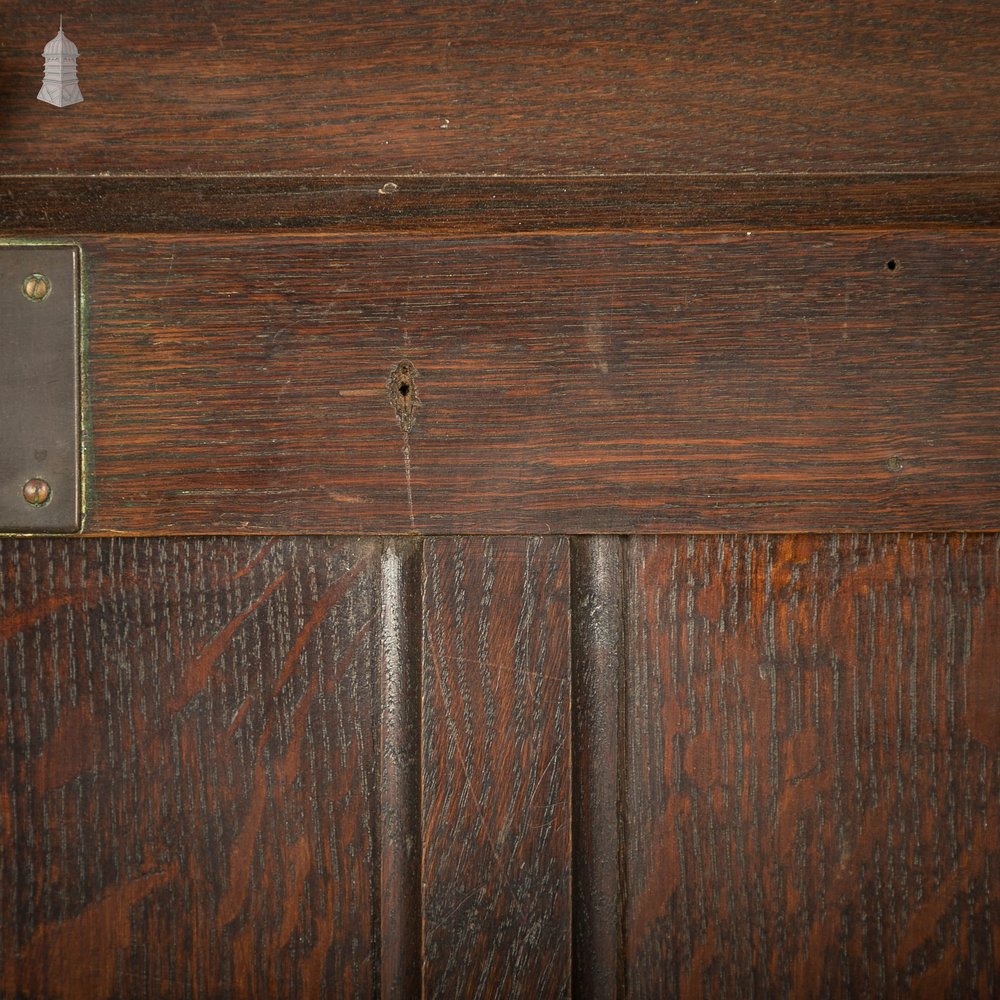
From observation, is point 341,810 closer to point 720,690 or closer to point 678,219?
point 720,690

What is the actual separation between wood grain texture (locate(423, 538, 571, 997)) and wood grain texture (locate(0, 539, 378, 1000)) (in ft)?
0.14

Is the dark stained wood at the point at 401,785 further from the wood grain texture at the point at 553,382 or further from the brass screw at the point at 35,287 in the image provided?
the brass screw at the point at 35,287

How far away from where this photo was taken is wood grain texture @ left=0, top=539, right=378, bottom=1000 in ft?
1.37

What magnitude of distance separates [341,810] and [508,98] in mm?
346

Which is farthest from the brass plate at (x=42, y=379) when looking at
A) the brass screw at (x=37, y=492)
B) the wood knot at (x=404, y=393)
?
the wood knot at (x=404, y=393)

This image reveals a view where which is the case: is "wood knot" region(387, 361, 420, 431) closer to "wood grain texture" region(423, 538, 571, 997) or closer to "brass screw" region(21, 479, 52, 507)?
"wood grain texture" region(423, 538, 571, 997)

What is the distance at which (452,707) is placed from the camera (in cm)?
41

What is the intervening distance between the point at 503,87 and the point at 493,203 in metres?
0.05

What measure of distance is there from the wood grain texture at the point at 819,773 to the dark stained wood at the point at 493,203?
15 cm

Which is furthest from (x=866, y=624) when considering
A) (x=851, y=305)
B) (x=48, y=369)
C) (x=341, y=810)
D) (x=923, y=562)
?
(x=48, y=369)

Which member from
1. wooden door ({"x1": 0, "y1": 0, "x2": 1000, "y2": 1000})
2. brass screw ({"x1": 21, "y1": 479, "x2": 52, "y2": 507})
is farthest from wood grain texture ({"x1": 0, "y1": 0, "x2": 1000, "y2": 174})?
brass screw ({"x1": 21, "y1": 479, "x2": 52, "y2": 507})

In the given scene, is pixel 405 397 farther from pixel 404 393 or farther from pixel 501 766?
pixel 501 766

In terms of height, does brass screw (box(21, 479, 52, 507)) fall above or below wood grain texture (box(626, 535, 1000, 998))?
above

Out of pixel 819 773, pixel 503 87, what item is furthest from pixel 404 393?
pixel 819 773
